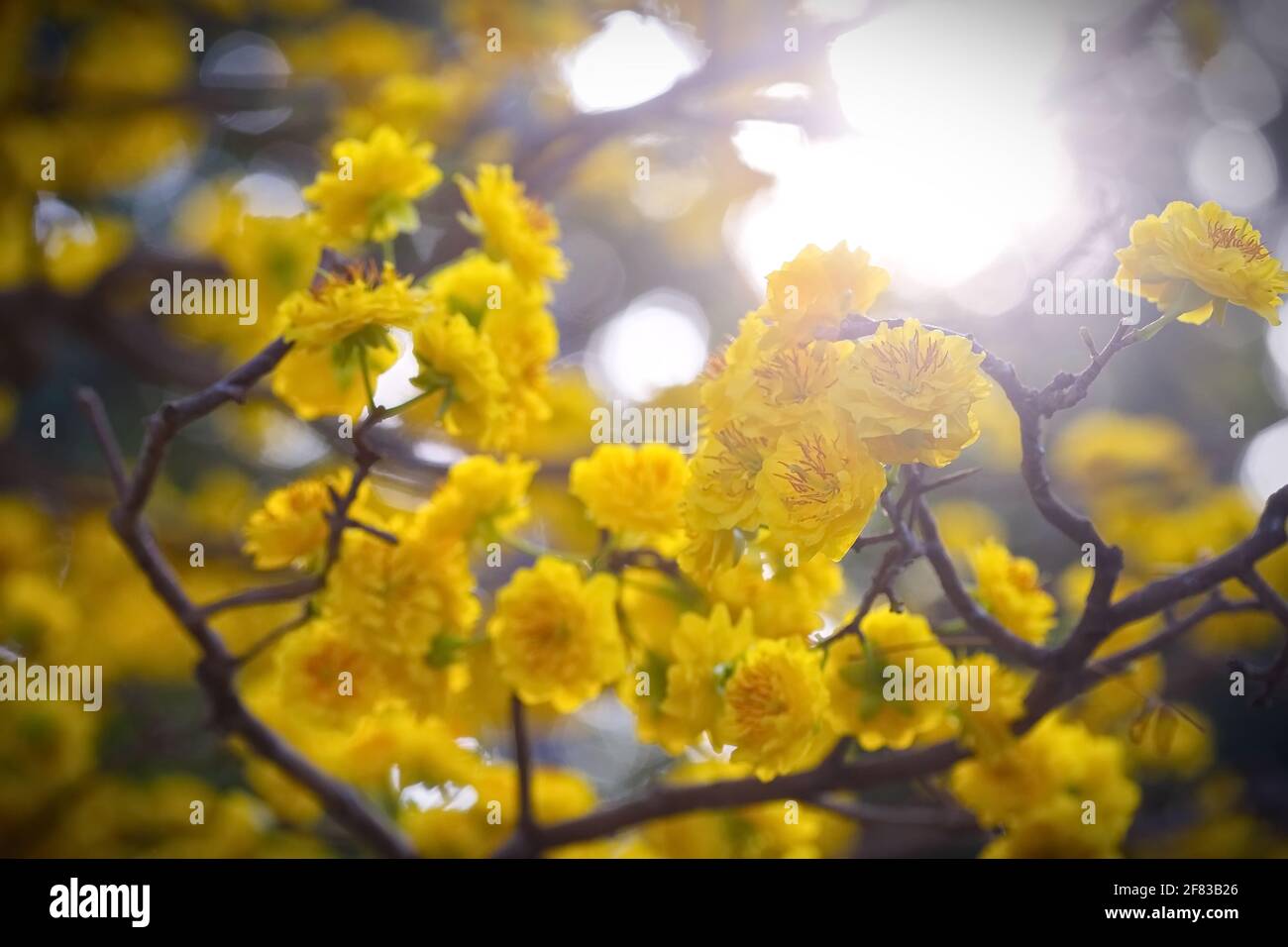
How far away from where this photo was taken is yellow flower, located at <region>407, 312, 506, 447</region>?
81 cm

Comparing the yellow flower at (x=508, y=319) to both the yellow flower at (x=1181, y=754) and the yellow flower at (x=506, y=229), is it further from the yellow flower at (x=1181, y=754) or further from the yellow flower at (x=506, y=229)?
the yellow flower at (x=1181, y=754)

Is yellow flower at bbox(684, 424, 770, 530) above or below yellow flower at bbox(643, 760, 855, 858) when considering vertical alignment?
above

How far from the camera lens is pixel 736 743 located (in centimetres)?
78

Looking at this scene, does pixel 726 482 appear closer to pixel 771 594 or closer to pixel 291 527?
pixel 771 594

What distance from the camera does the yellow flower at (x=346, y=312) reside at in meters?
0.76

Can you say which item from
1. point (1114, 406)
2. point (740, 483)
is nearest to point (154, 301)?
point (740, 483)

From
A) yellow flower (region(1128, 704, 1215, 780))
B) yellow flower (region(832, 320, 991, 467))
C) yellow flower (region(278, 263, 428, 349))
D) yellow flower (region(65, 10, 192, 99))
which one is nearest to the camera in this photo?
yellow flower (region(832, 320, 991, 467))

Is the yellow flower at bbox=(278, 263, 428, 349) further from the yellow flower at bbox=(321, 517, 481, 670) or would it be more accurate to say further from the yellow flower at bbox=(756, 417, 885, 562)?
the yellow flower at bbox=(756, 417, 885, 562)

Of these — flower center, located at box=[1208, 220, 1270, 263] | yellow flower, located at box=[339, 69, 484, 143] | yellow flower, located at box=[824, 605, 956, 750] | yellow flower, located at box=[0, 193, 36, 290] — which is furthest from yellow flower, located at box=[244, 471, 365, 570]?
yellow flower, located at box=[0, 193, 36, 290]

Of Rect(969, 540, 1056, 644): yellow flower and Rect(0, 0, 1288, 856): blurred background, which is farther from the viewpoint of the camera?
Rect(0, 0, 1288, 856): blurred background

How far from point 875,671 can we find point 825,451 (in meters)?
0.27

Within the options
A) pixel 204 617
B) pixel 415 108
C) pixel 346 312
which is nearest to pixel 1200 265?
pixel 346 312

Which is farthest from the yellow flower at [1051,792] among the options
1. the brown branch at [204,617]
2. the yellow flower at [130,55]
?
the yellow flower at [130,55]

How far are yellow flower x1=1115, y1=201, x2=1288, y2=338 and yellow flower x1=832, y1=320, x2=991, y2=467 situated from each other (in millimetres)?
139
